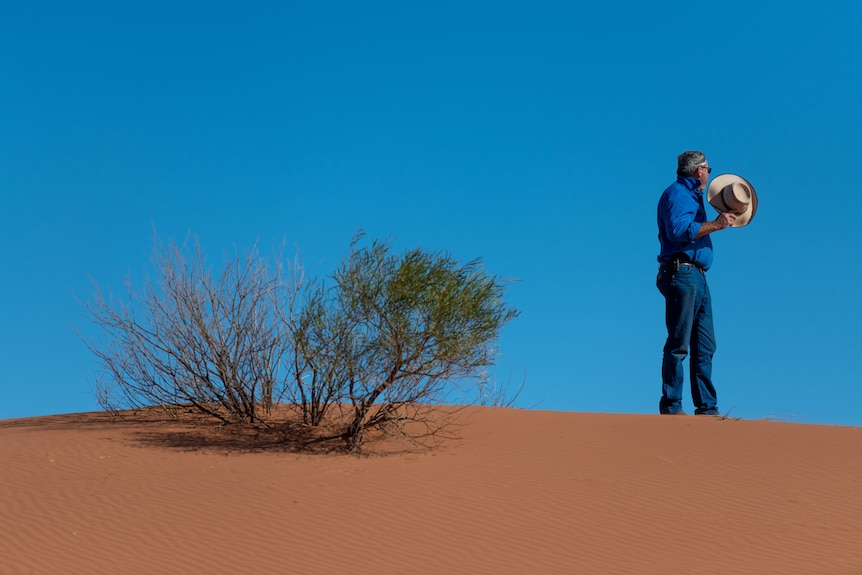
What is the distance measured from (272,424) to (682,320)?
15.6ft

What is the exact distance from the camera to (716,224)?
433 inches

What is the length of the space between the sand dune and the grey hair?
9.25 ft

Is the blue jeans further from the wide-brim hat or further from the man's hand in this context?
the wide-brim hat

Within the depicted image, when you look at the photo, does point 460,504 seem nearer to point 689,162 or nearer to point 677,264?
point 677,264

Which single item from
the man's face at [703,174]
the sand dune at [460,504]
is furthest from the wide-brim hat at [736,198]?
the sand dune at [460,504]

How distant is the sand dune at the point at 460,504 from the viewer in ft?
24.8

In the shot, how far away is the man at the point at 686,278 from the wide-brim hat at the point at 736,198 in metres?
0.27

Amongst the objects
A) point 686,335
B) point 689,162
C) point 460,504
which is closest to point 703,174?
point 689,162

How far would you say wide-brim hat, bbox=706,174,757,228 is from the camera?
1140 cm

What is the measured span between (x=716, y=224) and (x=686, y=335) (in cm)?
127

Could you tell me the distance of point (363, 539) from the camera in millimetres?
7973

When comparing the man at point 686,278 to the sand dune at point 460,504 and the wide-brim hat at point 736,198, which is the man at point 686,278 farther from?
the sand dune at point 460,504

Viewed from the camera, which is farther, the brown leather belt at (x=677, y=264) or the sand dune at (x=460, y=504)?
the brown leather belt at (x=677, y=264)

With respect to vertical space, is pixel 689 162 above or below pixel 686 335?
above
